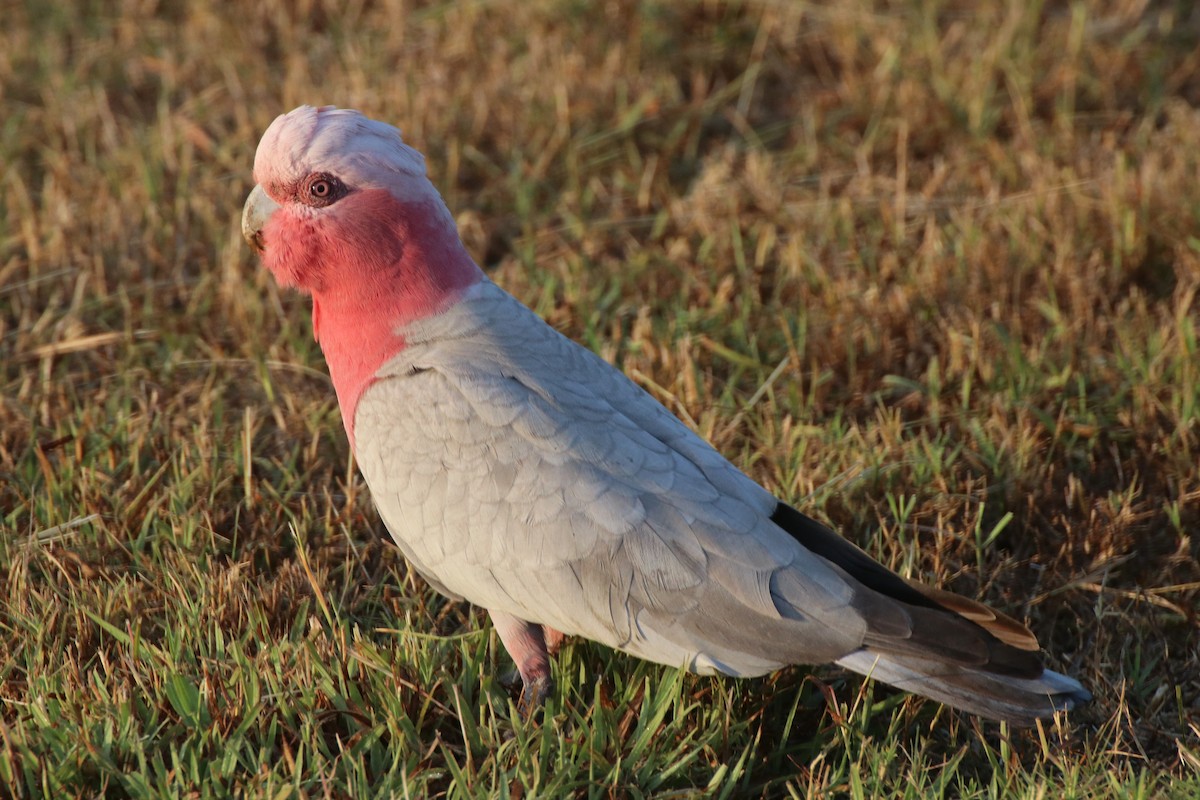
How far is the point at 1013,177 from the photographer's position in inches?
203

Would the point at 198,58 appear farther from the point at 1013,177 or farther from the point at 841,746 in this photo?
the point at 841,746

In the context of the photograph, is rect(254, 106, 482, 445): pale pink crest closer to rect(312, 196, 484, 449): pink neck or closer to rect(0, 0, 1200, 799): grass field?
rect(312, 196, 484, 449): pink neck

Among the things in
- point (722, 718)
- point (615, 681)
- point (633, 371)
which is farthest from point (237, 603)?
point (633, 371)

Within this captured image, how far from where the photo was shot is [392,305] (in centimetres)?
320

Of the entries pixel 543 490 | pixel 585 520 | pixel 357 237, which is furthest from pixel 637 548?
pixel 357 237

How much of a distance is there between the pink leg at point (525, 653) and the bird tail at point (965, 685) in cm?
74

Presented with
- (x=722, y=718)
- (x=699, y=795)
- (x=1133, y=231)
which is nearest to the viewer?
(x=699, y=795)

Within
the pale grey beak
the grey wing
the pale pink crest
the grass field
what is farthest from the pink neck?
the grass field

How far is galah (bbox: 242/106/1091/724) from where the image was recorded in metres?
2.82

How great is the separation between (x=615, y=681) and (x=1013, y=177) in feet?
10.1

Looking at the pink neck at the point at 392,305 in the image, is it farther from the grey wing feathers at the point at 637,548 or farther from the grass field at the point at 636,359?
the grass field at the point at 636,359

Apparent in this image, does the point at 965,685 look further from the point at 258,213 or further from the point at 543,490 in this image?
the point at 258,213

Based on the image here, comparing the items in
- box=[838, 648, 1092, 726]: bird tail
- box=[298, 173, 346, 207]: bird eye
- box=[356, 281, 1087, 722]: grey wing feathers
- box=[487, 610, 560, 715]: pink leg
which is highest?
box=[298, 173, 346, 207]: bird eye

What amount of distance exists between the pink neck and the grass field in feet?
1.91
